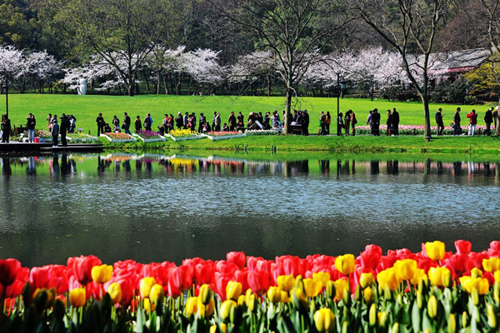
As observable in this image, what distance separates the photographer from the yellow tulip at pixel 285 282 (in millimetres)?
3539

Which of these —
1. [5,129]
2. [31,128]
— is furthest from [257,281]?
[5,129]

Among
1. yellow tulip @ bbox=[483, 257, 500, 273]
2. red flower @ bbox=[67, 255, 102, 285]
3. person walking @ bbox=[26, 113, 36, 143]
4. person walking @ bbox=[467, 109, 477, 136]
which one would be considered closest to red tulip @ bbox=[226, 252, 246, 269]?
red flower @ bbox=[67, 255, 102, 285]

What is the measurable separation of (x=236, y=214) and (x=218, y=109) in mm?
53653

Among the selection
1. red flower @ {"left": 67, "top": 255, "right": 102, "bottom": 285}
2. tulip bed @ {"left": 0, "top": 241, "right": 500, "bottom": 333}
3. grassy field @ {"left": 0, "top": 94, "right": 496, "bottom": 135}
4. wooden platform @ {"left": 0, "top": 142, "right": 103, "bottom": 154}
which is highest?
grassy field @ {"left": 0, "top": 94, "right": 496, "bottom": 135}

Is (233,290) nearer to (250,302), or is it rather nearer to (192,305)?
(250,302)

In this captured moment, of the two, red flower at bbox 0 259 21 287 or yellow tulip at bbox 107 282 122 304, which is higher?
red flower at bbox 0 259 21 287

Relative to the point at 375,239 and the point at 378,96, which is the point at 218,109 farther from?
the point at 375,239

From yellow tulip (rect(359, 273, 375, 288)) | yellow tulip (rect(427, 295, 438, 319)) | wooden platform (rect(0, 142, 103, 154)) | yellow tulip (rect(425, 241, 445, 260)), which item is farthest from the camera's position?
wooden platform (rect(0, 142, 103, 154))

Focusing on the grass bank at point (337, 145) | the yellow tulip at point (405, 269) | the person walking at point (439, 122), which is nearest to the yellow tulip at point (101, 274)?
the yellow tulip at point (405, 269)

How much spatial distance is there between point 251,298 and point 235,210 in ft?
36.9

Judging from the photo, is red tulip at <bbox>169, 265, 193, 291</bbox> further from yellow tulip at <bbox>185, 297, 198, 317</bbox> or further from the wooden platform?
the wooden platform

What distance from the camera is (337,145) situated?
124 ft

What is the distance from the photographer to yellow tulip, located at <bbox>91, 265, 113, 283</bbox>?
11.5 feet

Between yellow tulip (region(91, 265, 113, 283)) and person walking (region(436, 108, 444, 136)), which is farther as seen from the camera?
person walking (region(436, 108, 444, 136))
